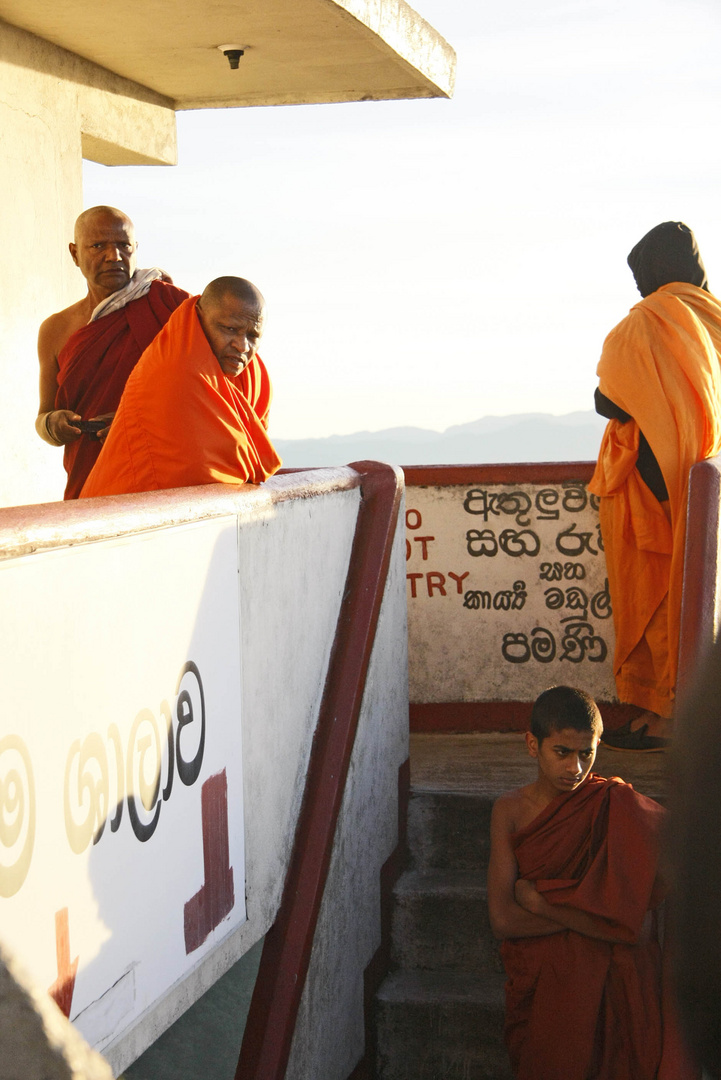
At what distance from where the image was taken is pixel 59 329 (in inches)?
189

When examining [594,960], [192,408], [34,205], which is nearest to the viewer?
[192,408]

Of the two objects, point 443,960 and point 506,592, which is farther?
point 506,592

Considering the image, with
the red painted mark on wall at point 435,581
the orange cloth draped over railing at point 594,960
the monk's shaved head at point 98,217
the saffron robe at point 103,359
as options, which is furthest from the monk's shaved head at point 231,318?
the red painted mark on wall at point 435,581

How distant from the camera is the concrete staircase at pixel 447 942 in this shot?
4258 mm

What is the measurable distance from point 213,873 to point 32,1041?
1.98 m

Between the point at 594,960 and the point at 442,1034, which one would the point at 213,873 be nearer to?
the point at 594,960

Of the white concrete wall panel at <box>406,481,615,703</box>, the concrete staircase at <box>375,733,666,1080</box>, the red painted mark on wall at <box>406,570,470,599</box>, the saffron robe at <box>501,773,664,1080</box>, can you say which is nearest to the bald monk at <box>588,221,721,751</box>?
the white concrete wall panel at <box>406,481,615,703</box>

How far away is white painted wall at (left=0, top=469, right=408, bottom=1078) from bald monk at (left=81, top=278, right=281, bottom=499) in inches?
8.2

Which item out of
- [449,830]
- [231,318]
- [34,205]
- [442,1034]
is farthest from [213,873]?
[34,205]

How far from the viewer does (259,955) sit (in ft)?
11.4

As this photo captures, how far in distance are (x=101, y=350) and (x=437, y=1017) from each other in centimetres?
269

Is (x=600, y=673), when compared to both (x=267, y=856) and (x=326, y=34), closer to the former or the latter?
(x=267, y=856)

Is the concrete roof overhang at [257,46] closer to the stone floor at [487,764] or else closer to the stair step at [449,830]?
the stone floor at [487,764]

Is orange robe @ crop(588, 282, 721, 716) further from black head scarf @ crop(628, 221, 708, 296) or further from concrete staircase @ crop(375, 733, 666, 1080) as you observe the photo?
concrete staircase @ crop(375, 733, 666, 1080)
